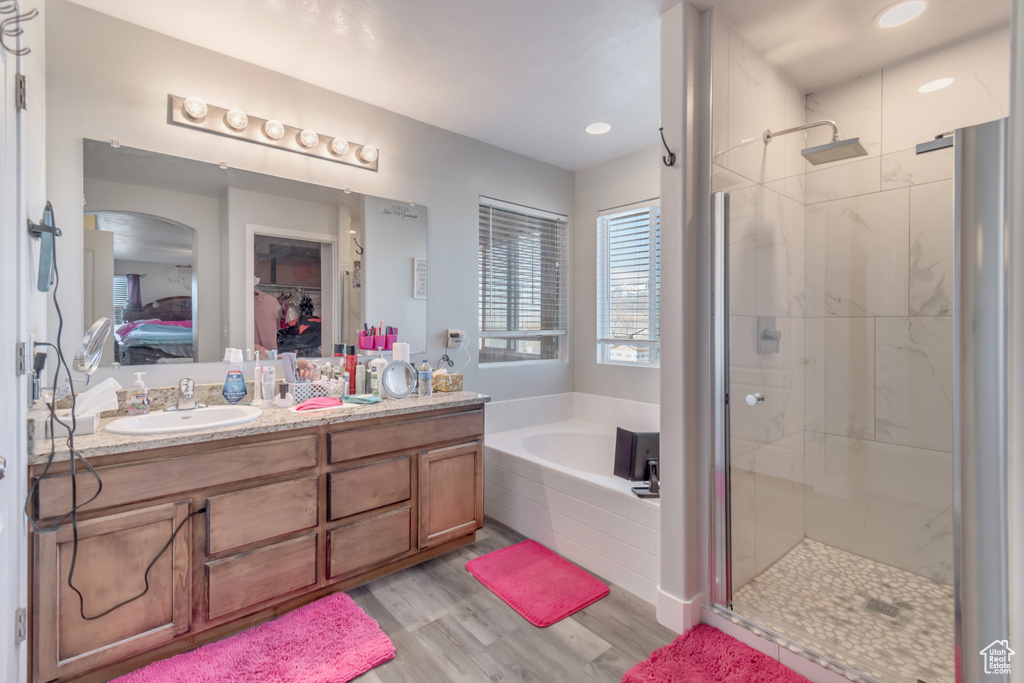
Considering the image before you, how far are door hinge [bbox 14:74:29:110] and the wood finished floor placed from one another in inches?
83.1

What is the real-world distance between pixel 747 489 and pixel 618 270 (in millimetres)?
2020

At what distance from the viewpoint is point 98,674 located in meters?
1.61

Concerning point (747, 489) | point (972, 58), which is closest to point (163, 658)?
point (747, 489)

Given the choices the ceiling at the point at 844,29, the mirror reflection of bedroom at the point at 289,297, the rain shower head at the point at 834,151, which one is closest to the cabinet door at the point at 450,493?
the mirror reflection of bedroom at the point at 289,297

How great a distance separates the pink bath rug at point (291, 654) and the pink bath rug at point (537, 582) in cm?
59

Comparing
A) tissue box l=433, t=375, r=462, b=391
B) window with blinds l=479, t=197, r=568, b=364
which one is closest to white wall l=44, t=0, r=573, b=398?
window with blinds l=479, t=197, r=568, b=364

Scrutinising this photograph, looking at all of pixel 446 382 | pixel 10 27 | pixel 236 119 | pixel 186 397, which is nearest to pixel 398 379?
pixel 446 382

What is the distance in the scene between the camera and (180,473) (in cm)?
170

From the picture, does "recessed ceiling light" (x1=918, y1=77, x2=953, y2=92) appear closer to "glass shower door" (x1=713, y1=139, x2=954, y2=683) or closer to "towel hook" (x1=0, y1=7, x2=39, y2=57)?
"glass shower door" (x1=713, y1=139, x2=954, y2=683)

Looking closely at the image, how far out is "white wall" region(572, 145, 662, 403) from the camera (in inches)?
133

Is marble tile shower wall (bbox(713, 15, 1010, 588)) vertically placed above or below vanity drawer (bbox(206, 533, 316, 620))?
above

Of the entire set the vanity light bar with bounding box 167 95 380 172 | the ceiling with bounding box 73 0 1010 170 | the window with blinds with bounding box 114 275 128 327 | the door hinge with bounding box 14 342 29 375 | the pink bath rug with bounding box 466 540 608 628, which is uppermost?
the ceiling with bounding box 73 0 1010 170

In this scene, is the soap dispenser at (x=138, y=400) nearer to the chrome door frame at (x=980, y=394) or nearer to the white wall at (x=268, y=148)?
the white wall at (x=268, y=148)

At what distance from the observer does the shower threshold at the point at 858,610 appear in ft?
5.06
